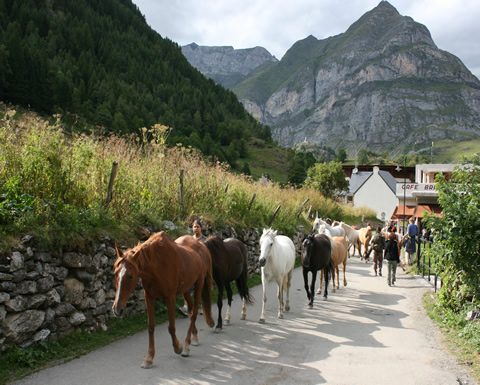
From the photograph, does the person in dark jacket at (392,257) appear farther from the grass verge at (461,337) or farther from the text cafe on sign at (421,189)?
the text cafe on sign at (421,189)

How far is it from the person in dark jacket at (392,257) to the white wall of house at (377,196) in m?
55.0

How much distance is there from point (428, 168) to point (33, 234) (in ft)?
196

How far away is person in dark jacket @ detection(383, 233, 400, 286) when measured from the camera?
14.2 m

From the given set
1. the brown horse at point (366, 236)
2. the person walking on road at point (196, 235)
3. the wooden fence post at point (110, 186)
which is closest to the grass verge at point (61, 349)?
the person walking on road at point (196, 235)

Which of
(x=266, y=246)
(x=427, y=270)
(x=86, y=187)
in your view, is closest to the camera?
(x=86, y=187)

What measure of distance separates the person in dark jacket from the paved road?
3996 mm

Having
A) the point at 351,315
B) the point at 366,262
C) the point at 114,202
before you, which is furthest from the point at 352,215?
the point at 114,202

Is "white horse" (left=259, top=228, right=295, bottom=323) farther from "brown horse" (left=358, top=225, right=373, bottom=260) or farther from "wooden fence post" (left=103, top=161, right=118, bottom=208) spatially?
"brown horse" (left=358, top=225, right=373, bottom=260)

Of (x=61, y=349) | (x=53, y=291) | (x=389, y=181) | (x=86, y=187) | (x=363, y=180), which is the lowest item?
(x=61, y=349)

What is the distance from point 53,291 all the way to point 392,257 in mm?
11560

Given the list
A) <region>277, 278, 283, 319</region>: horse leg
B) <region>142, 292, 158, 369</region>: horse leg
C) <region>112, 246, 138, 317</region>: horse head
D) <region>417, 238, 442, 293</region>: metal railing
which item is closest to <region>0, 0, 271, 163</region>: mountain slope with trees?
<region>417, 238, 442, 293</region>: metal railing

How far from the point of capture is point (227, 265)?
8.74m

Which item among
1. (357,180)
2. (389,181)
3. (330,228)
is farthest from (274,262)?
(357,180)

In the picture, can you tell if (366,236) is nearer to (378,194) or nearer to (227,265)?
(227,265)
